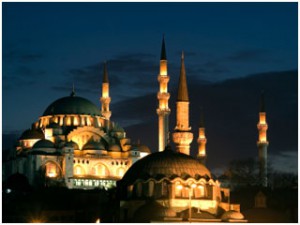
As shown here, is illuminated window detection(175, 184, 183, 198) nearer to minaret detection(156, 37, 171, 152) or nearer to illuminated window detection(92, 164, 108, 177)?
minaret detection(156, 37, 171, 152)

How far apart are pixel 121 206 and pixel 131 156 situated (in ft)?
88.9

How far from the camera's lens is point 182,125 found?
73438 millimetres

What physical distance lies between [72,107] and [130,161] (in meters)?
7.06

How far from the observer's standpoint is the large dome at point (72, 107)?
291 feet

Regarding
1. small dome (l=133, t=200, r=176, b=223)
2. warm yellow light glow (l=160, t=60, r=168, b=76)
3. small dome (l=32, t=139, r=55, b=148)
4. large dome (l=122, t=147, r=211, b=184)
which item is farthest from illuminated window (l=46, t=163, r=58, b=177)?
small dome (l=133, t=200, r=176, b=223)

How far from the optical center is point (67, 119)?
8844 centimetres

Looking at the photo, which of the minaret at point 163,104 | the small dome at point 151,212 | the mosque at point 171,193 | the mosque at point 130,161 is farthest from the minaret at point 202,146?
the small dome at point 151,212

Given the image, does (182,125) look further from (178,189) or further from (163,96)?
(178,189)

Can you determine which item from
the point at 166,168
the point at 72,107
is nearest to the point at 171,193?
the point at 166,168

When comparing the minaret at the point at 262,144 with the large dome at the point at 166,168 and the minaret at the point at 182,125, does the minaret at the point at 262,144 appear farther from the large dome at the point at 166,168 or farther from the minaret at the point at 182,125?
the large dome at the point at 166,168

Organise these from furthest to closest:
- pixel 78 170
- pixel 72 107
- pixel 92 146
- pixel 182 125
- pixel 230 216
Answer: pixel 72 107, pixel 92 146, pixel 78 170, pixel 182 125, pixel 230 216

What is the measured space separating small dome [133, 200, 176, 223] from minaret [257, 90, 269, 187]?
26.5 metres

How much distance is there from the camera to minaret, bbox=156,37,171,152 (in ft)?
253

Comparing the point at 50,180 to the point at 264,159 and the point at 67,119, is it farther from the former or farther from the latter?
the point at 264,159
